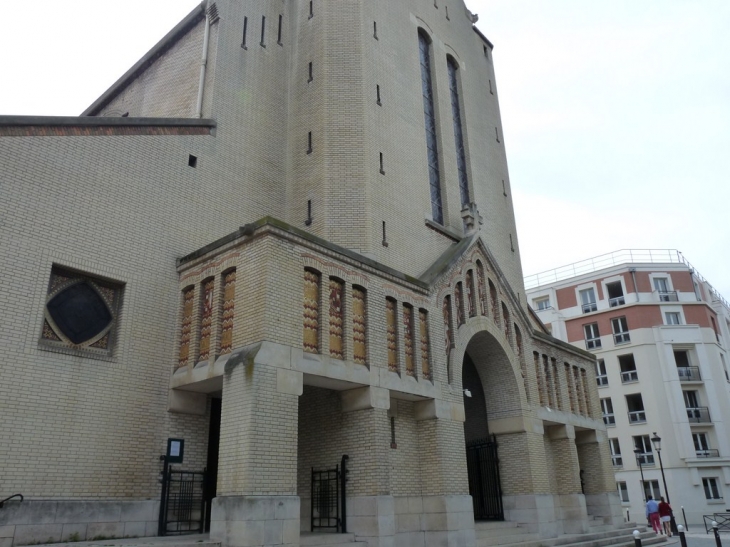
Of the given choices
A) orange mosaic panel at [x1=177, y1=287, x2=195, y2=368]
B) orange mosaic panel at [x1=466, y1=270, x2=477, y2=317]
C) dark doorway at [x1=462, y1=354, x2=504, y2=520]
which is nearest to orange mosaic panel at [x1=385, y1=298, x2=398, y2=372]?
orange mosaic panel at [x1=466, y1=270, x2=477, y2=317]

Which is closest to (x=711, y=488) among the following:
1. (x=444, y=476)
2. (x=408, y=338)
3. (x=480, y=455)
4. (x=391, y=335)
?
(x=480, y=455)

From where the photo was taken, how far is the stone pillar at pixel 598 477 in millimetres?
22109

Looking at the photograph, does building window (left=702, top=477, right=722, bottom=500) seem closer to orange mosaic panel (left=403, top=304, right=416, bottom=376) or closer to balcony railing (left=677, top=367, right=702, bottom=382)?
balcony railing (left=677, top=367, right=702, bottom=382)

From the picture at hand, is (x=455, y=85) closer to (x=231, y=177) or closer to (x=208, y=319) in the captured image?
(x=231, y=177)

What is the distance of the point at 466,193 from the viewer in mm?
22781

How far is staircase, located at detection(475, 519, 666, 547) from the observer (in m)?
15.4

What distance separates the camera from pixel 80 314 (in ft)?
39.8

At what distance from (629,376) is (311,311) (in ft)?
111

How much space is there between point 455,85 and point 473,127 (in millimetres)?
1853

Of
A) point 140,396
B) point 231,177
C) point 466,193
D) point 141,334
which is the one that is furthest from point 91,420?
point 466,193

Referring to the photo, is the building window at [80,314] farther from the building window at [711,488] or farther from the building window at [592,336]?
the building window at [592,336]

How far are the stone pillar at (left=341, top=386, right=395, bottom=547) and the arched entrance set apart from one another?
18.2ft

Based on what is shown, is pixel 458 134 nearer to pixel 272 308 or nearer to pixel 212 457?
pixel 272 308

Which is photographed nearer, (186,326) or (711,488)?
(186,326)
